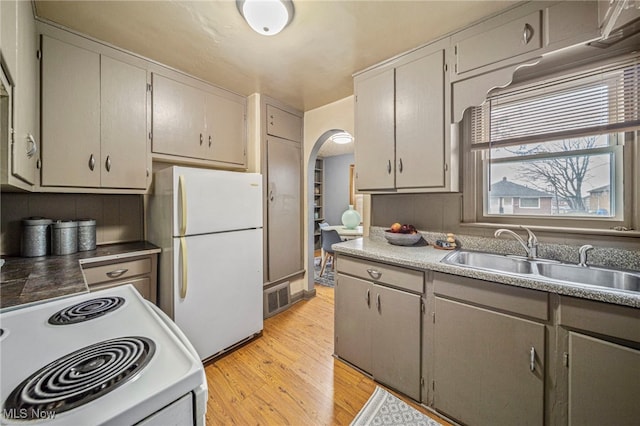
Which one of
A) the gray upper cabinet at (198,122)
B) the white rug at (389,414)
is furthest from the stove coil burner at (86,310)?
the gray upper cabinet at (198,122)

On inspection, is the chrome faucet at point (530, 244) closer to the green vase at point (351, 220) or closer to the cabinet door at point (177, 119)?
the cabinet door at point (177, 119)

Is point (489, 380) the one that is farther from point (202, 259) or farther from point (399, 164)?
point (202, 259)

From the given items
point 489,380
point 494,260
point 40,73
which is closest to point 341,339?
point 489,380

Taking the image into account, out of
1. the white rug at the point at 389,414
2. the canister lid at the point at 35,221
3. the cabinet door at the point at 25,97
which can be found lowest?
the white rug at the point at 389,414

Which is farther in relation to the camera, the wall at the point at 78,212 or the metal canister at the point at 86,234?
the metal canister at the point at 86,234

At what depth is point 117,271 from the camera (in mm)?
1789

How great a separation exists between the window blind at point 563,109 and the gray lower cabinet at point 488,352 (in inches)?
44.7

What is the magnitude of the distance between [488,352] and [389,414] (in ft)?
2.25

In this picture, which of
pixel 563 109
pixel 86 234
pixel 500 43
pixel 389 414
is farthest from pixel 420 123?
pixel 86 234

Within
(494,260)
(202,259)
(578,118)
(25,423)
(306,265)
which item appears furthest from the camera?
(306,265)

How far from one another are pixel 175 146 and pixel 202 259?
41.8 inches

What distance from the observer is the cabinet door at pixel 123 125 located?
189 centimetres

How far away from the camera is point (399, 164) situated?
6.52ft

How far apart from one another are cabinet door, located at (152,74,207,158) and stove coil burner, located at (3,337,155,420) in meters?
1.90
